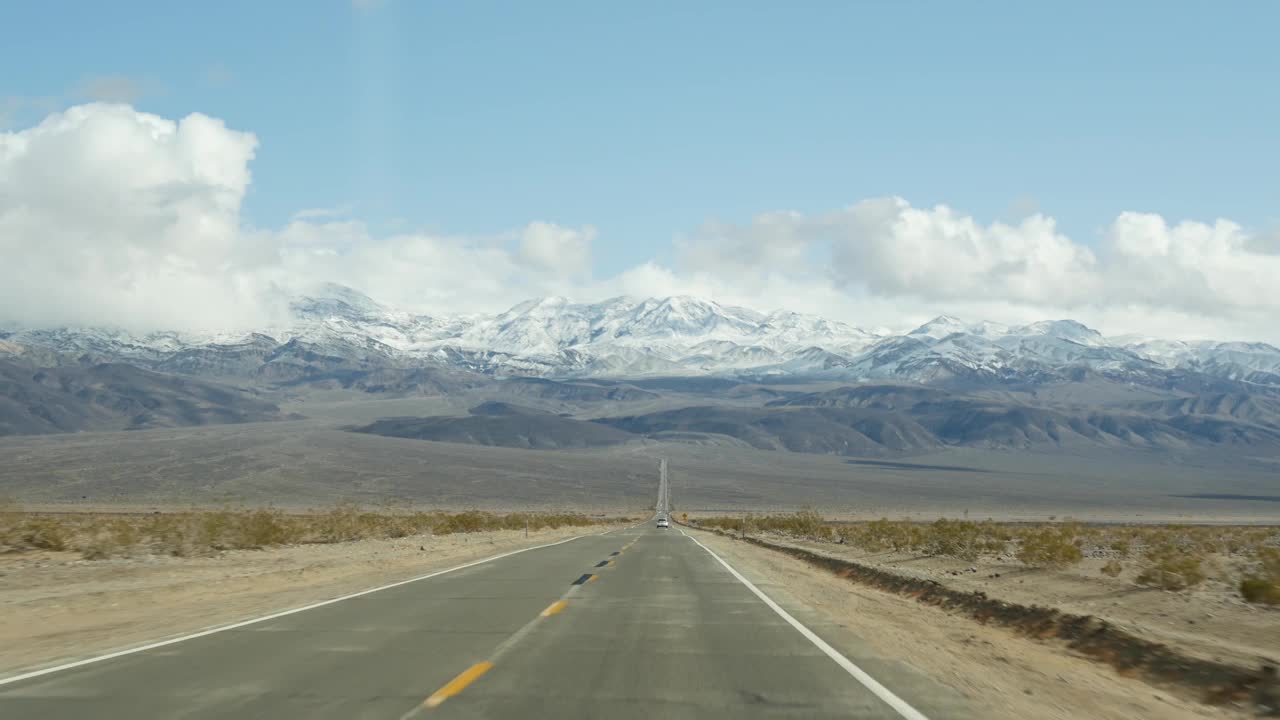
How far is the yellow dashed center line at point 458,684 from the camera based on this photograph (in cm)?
914

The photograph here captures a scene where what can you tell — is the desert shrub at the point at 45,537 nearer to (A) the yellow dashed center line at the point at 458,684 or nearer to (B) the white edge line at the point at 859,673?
(B) the white edge line at the point at 859,673

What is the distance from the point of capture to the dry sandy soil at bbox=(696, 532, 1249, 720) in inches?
389

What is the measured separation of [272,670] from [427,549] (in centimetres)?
2957

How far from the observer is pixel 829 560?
3506cm

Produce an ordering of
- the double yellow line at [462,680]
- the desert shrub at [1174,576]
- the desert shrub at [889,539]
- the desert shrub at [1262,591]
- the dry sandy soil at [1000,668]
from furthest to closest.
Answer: the desert shrub at [889,539], the desert shrub at [1174,576], the desert shrub at [1262,591], the dry sandy soil at [1000,668], the double yellow line at [462,680]

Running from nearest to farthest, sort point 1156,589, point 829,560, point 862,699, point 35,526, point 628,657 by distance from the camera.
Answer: point 862,699, point 628,657, point 1156,589, point 35,526, point 829,560

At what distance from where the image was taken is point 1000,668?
476 inches

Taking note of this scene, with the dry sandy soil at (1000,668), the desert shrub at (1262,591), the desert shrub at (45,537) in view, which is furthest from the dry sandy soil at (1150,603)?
the desert shrub at (45,537)

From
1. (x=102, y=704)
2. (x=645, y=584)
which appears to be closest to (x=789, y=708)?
(x=102, y=704)

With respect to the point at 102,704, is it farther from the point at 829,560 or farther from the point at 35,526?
the point at 829,560

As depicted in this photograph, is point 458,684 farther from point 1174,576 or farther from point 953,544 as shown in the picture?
point 953,544

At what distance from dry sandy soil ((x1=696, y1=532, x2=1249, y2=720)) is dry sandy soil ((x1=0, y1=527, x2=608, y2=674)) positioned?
9370mm

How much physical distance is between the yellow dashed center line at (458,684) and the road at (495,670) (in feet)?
0.10

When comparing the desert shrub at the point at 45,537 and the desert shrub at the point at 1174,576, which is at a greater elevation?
the desert shrub at the point at 1174,576
